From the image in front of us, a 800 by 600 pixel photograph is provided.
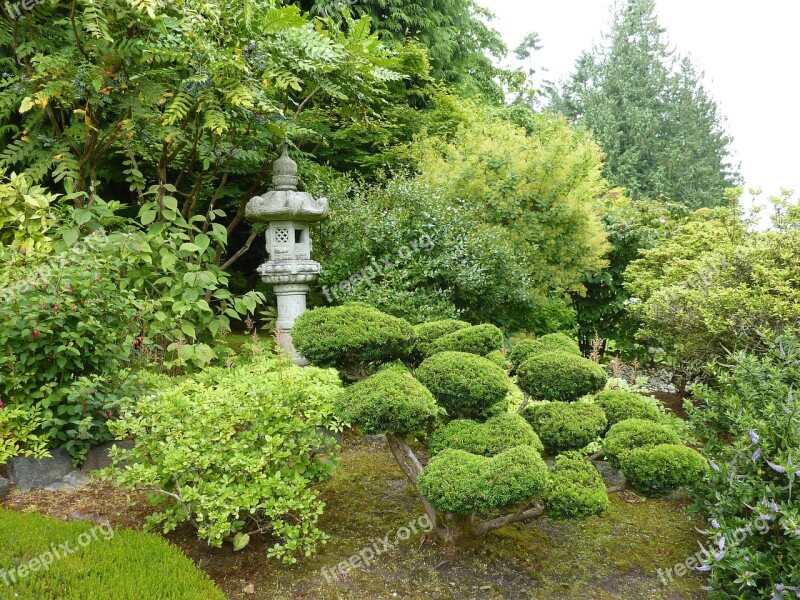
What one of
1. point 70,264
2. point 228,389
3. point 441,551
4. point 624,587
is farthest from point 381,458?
point 70,264

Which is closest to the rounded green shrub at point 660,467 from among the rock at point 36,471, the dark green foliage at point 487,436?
the dark green foliage at point 487,436

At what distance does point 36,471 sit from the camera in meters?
3.58

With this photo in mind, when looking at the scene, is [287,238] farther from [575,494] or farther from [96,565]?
[575,494]

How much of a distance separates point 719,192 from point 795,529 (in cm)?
2498

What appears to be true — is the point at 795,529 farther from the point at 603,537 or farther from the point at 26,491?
the point at 26,491

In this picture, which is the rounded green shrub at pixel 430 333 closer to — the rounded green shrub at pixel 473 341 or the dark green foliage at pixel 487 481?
the rounded green shrub at pixel 473 341

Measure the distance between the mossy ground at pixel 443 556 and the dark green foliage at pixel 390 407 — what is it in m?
0.78

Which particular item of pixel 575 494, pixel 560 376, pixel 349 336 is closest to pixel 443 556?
pixel 575 494

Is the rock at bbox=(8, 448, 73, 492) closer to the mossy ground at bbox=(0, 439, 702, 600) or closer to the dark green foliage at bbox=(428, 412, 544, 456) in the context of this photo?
the mossy ground at bbox=(0, 439, 702, 600)

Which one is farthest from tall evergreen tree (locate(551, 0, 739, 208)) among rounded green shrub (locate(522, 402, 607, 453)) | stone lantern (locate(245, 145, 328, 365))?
rounded green shrub (locate(522, 402, 607, 453))

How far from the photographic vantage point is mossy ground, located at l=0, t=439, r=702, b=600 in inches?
111

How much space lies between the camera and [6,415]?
3389 millimetres

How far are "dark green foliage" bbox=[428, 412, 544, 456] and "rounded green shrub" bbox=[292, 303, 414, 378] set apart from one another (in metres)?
0.62

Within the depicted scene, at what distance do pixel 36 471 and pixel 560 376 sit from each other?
339 cm
